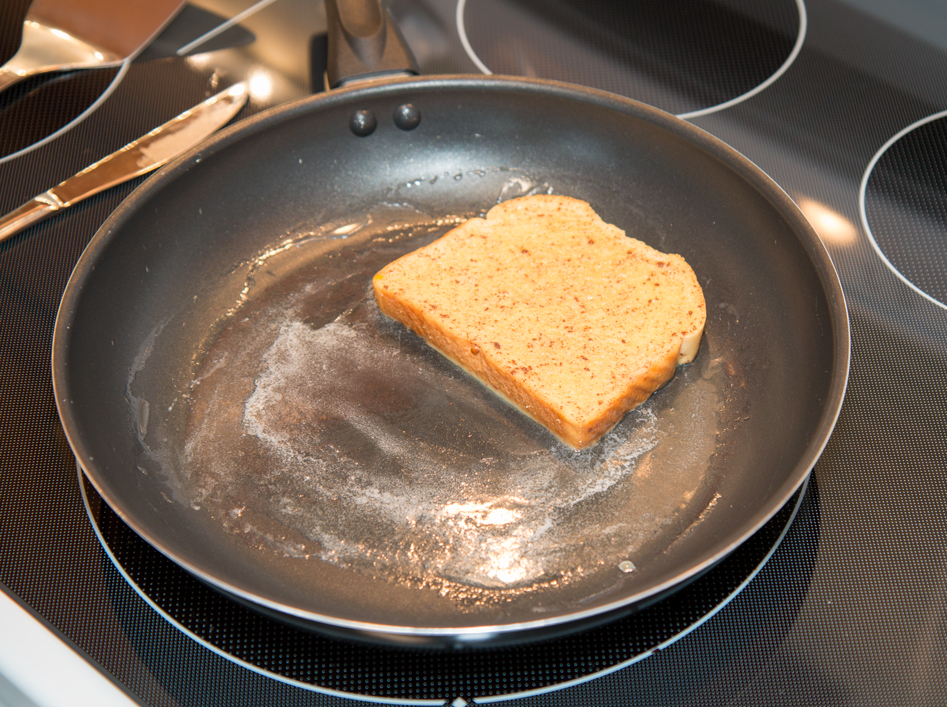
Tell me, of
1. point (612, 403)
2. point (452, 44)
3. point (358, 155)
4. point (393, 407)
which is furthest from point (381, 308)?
point (452, 44)

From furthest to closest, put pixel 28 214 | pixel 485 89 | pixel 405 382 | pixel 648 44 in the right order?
pixel 648 44
pixel 485 89
pixel 28 214
pixel 405 382

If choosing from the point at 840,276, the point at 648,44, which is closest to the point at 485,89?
the point at 648,44

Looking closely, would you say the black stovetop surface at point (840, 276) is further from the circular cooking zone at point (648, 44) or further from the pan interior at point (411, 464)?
the pan interior at point (411, 464)

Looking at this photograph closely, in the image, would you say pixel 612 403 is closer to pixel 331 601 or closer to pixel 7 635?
pixel 331 601

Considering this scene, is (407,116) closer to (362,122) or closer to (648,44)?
(362,122)

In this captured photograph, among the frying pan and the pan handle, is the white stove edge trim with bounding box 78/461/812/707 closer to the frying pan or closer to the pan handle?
the frying pan

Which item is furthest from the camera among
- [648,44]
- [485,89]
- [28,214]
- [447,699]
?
[648,44]

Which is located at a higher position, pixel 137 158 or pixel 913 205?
pixel 137 158

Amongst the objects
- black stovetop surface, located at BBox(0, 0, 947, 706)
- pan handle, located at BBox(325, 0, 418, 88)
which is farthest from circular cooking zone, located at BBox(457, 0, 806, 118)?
pan handle, located at BBox(325, 0, 418, 88)
